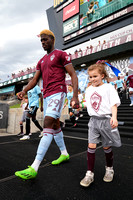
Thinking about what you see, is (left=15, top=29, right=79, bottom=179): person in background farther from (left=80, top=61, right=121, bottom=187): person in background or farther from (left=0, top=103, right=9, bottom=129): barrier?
(left=0, top=103, right=9, bottom=129): barrier

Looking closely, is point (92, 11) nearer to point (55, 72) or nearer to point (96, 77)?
point (55, 72)

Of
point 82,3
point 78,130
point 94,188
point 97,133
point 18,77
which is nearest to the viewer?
point 94,188

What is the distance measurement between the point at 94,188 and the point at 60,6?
37.3 metres

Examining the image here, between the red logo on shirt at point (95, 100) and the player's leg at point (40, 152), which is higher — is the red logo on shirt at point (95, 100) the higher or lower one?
the higher one

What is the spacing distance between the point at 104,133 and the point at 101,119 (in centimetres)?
17

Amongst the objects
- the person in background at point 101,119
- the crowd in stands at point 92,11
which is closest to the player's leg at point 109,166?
the person in background at point 101,119

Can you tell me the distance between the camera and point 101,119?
177 centimetres

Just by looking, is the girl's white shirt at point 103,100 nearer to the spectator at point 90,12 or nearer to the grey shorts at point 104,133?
the grey shorts at point 104,133

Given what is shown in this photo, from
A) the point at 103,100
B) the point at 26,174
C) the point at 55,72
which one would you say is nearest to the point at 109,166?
the point at 103,100

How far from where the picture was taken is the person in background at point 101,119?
1.69 m

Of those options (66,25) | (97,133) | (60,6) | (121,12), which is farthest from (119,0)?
(97,133)

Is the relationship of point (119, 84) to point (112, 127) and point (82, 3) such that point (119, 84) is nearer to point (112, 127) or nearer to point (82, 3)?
point (112, 127)

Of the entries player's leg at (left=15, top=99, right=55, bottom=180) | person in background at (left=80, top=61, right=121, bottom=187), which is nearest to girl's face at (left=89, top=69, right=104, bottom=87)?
person in background at (left=80, top=61, right=121, bottom=187)

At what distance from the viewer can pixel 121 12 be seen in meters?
22.1
